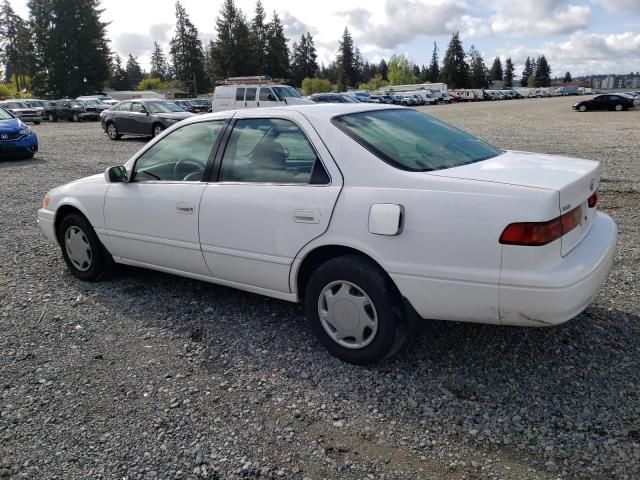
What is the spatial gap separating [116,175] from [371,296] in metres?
2.57

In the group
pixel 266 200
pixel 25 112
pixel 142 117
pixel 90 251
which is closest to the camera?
pixel 266 200

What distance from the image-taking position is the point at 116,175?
459cm

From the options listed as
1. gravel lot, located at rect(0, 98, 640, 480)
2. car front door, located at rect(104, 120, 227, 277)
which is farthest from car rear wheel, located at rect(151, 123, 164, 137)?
car front door, located at rect(104, 120, 227, 277)

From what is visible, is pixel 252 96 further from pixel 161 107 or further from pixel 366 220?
pixel 366 220

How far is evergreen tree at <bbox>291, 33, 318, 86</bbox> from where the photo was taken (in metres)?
115

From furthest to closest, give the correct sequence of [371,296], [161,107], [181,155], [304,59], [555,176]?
1. [304,59]
2. [161,107]
3. [181,155]
4. [371,296]
5. [555,176]

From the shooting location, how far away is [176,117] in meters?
19.0

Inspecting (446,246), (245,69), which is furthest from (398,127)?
(245,69)

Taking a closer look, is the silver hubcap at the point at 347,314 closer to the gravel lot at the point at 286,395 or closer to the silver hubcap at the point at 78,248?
the gravel lot at the point at 286,395

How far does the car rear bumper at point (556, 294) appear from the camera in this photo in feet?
9.23

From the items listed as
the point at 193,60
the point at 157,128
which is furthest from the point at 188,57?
the point at 157,128

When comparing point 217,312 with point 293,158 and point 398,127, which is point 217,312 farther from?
point 398,127

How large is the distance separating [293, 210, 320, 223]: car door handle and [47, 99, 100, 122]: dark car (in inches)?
1477

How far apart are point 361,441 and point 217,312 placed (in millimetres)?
1980
